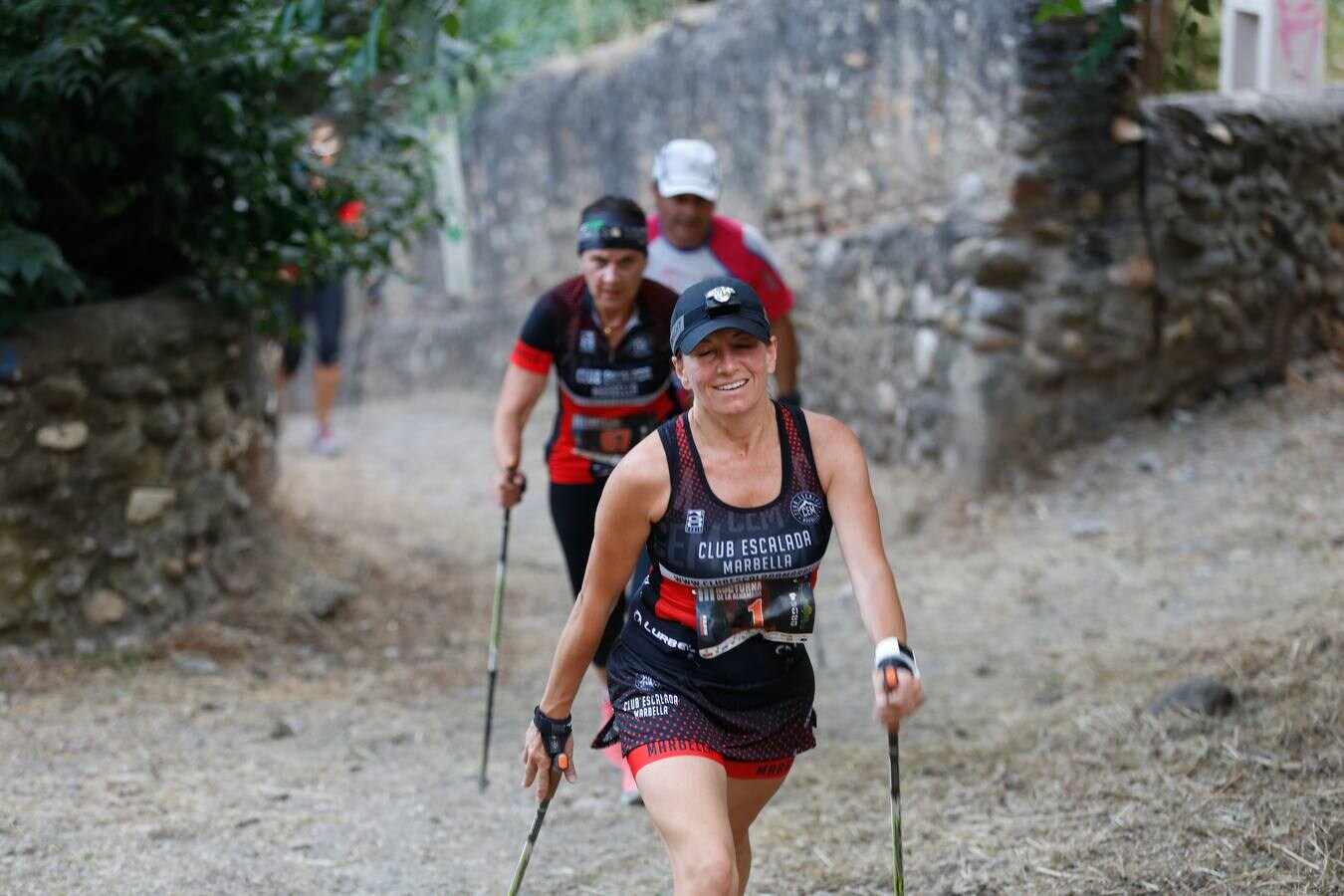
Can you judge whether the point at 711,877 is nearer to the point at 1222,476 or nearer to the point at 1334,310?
the point at 1222,476

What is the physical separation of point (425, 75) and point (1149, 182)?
375 cm

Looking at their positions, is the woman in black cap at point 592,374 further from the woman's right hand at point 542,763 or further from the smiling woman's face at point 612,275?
the woman's right hand at point 542,763

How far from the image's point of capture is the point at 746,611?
2.75 metres

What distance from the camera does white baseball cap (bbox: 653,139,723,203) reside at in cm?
475

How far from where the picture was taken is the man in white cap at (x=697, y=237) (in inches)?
187

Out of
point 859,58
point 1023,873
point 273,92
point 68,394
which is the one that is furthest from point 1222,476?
point 68,394

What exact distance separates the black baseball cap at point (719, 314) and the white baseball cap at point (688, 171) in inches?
78.7

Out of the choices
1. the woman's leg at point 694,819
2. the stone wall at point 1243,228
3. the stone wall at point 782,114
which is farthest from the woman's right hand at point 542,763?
the stone wall at point 1243,228

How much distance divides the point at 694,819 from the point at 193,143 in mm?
3684

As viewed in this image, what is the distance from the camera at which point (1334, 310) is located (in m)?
8.07

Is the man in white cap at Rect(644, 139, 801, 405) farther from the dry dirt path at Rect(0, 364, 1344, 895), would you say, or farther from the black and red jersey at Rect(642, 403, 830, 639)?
the black and red jersey at Rect(642, 403, 830, 639)

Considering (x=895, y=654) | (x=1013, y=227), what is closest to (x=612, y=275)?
(x=895, y=654)

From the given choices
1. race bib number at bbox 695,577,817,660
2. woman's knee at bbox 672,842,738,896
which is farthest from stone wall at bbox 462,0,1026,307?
woman's knee at bbox 672,842,738,896

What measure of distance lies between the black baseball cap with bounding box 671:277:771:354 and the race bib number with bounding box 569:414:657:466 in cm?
160
